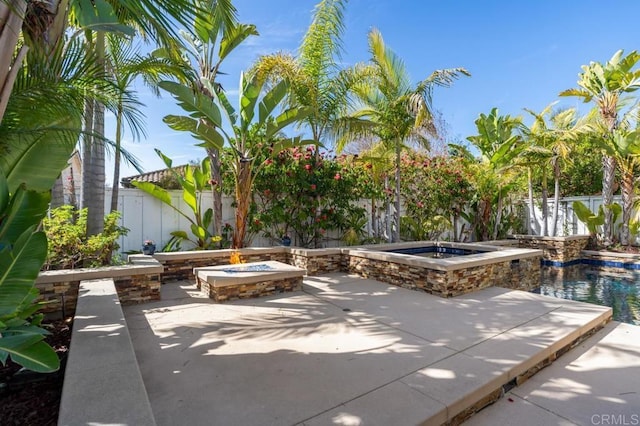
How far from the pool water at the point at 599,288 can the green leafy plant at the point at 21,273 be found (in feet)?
23.7

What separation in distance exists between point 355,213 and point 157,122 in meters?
5.40

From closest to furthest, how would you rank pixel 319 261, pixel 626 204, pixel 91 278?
1. pixel 91 278
2. pixel 319 261
3. pixel 626 204

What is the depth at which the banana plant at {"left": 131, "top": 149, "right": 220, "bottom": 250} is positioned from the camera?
7448 millimetres

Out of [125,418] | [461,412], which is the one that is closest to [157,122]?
[125,418]

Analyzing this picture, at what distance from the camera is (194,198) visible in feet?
24.9

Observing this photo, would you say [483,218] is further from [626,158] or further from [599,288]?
[626,158]

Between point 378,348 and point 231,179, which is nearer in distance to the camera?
point 378,348

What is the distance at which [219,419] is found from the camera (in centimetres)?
219

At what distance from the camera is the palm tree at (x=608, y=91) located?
1041 cm

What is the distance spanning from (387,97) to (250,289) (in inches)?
247

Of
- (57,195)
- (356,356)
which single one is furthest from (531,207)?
(57,195)

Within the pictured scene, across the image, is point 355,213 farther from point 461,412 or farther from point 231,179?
point 461,412

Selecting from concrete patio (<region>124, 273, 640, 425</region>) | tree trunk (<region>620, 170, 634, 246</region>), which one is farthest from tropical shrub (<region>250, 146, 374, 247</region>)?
tree trunk (<region>620, 170, 634, 246</region>)

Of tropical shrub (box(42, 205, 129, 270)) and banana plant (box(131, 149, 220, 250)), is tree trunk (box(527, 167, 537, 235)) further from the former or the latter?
tropical shrub (box(42, 205, 129, 270))
